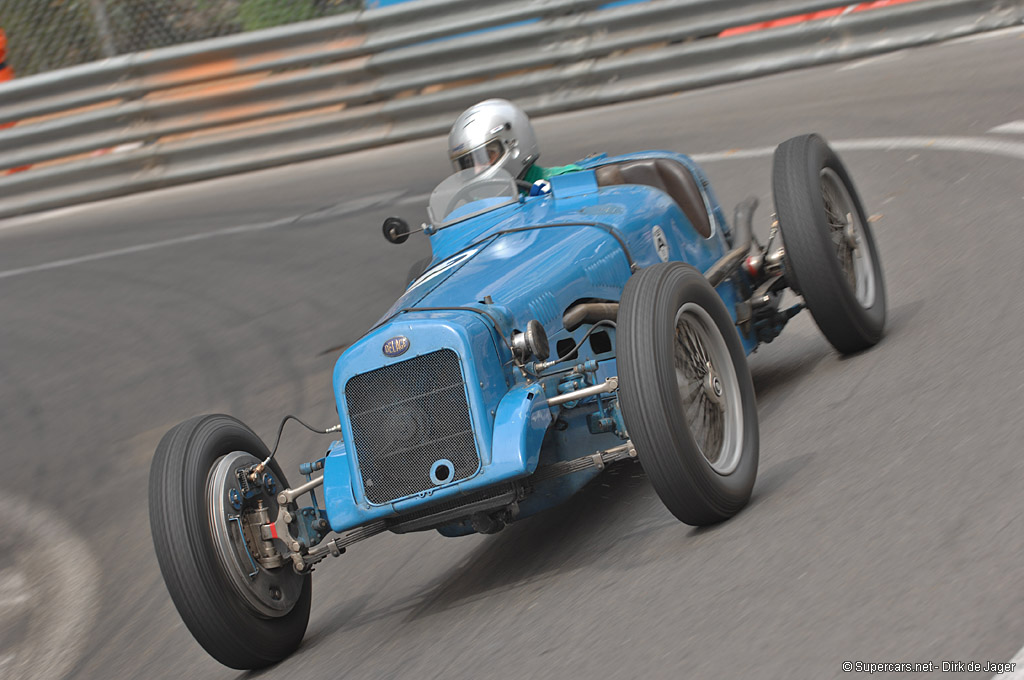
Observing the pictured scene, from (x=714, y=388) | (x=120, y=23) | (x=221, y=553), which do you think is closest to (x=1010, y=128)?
(x=714, y=388)

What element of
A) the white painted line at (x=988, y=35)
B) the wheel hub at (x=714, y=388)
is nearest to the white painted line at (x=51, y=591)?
the wheel hub at (x=714, y=388)

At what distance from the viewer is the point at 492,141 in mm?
6477

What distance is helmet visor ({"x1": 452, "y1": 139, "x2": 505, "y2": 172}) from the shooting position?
21.2ft

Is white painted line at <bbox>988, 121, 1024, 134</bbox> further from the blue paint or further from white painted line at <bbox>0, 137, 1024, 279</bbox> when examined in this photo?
the blue paint

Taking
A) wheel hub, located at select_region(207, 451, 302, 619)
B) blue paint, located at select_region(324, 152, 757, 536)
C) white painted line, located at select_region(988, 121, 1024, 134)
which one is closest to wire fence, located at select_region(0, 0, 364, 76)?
white painted line, located at select_region(988, 121, 1024, 134)

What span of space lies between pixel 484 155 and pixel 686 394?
2.20 m

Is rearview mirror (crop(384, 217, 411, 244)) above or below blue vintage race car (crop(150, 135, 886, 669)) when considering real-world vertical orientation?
above

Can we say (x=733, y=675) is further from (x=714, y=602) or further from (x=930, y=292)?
(x=930, y=292)

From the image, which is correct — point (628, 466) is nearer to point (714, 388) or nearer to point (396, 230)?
point (714, 388)

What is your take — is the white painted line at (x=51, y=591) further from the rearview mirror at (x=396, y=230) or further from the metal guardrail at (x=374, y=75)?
the metal guardrail at (x=374, y=75)

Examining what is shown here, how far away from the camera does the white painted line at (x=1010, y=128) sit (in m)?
9.05

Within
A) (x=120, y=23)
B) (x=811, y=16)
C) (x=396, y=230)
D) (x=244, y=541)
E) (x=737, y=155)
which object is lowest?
(x=244, y=541)

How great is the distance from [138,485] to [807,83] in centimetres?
790

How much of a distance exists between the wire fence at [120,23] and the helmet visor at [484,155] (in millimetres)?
9330
